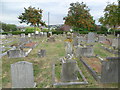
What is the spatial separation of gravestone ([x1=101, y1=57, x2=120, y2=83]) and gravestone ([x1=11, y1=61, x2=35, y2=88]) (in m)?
2.77

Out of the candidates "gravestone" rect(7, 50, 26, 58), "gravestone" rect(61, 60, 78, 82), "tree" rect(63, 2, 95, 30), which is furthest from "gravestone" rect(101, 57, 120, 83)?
"tree" rect(63, 2, 95, 30)

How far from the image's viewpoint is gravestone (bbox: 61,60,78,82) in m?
4.76

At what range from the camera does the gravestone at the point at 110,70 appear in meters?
4.53

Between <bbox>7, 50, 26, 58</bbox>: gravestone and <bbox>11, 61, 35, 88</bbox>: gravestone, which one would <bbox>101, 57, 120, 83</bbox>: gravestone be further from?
<bbox>7, 50, 26, 58</bbox>: gravestone

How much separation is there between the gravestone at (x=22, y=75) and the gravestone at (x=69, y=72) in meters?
1.27

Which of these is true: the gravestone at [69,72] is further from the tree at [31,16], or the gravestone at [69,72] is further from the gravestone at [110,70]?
the tree at [31,16]

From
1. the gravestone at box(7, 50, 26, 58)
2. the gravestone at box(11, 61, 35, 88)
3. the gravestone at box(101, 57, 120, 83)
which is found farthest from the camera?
the gravestone at box(7, 50, 26, 58)

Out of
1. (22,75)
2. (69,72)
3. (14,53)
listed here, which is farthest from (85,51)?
(22,75)

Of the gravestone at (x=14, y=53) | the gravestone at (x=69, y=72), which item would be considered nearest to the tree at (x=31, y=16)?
the gravestone at (x=14, y=53)

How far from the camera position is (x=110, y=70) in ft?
15.3

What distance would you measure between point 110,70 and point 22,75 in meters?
3.40

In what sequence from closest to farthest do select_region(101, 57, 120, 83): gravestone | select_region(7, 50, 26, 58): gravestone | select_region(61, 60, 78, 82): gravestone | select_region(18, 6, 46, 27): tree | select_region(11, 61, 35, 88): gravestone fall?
select_region(11, 61, 35, 88): gravestone
select_region(101, 57, 120, 83): gravestone
select_region(61, 60, 78, 82): gravestone
select_region(7, 50, 26, 58): gravestone
select_region(18, 6, 46, 27): tree

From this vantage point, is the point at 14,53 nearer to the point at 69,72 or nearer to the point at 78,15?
the point at 69,72

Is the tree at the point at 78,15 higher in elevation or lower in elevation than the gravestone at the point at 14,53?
higher
